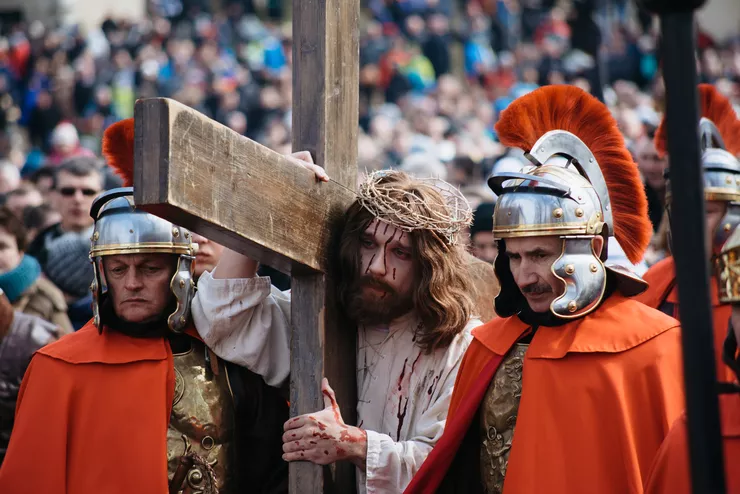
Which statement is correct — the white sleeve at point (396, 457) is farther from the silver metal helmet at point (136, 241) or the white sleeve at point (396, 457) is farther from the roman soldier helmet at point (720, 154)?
the roman soldier helmet at point (720, 154)

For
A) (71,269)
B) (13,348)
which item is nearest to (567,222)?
(13,348)

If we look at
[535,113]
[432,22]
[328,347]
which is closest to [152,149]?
[328,347]

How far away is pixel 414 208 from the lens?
4512mm

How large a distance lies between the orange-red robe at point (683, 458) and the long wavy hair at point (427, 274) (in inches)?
52.5

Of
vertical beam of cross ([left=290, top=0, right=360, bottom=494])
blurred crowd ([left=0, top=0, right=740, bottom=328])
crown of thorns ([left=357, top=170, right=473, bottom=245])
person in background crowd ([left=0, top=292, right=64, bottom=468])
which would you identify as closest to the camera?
vertical beam of cross ([left=290, top=0, right=360, bottom=494])

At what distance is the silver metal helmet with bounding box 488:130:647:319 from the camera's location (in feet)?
13.0

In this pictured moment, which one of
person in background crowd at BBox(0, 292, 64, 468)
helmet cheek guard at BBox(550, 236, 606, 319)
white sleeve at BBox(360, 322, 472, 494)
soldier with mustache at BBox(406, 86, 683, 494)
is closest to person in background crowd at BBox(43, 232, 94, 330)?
person in background crowd at BBox(0, 292, 64, 468)

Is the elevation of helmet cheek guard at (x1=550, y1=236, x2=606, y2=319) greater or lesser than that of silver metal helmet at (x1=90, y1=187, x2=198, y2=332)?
lesser

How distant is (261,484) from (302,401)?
0.47 metres

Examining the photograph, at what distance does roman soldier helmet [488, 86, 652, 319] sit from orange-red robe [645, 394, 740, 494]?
79cm

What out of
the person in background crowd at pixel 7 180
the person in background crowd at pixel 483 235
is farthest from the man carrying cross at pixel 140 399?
the person in background crowd at pixel 7 180

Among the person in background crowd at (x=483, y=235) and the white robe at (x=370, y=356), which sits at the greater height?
the person in background crowd at (x=483, y=235)

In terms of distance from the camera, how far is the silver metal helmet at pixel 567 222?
3.97 m

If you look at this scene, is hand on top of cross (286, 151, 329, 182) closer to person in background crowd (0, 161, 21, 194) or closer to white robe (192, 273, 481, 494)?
white robe (192, 273, 481, 494)
